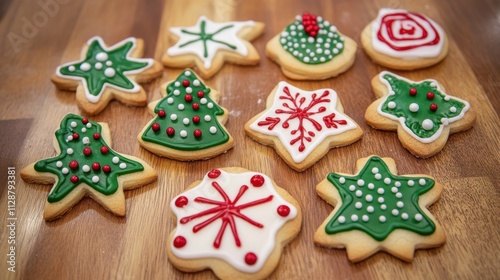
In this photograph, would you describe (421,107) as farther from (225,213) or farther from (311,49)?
(225,213)

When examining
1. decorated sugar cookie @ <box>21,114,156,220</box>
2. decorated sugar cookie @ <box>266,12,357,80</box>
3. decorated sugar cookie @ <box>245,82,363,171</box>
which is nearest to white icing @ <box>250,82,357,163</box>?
decorated sugar cookie @ <box>245,82,363,171</box>

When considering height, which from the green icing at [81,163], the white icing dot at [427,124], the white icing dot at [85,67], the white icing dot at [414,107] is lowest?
the white icing dot at [427,124]

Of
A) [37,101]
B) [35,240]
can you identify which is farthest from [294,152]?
[37,101]

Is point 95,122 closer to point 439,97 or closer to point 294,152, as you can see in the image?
point 294,152

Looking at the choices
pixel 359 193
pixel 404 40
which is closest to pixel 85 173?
pixel 359 193

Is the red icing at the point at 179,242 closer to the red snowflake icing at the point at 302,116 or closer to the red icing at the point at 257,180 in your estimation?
the red icing at the point at 257,180

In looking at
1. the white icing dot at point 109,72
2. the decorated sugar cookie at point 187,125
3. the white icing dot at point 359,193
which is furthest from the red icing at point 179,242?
the white icing dot at point 109,72
